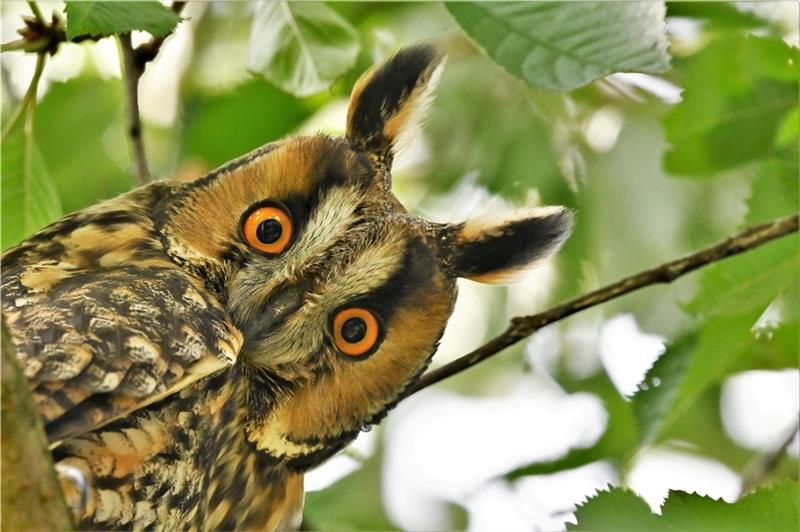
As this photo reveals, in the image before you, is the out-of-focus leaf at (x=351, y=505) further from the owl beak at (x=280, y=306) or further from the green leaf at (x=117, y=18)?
the green leaf at (x=117, y=18)

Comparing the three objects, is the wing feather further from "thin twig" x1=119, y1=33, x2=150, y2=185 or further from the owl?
"thin twig" x1=119, y1=33, x2=150, y2=185

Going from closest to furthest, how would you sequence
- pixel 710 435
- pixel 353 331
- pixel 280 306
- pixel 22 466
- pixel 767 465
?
pixel 22 466 < pixel 280 306 < pixel 353 331 < pixel 767 465 < pixel 710 435

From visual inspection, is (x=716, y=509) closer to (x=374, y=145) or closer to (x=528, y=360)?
(x=374, y=145)

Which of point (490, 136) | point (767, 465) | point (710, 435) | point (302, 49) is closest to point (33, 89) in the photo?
point (302, 49)

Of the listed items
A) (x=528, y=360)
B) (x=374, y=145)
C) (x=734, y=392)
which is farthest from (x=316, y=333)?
(x=734, y=392)

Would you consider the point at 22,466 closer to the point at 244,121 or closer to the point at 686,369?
the point at 686,369

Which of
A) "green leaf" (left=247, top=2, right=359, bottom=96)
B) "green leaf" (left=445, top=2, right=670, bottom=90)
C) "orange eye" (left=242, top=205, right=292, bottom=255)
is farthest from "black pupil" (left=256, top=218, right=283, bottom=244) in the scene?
"green leaf" (left=445, top=2, right=670, bottom=90)

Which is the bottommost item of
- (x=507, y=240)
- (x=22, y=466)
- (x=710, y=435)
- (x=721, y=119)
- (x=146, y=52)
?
(x=710, y=435)
